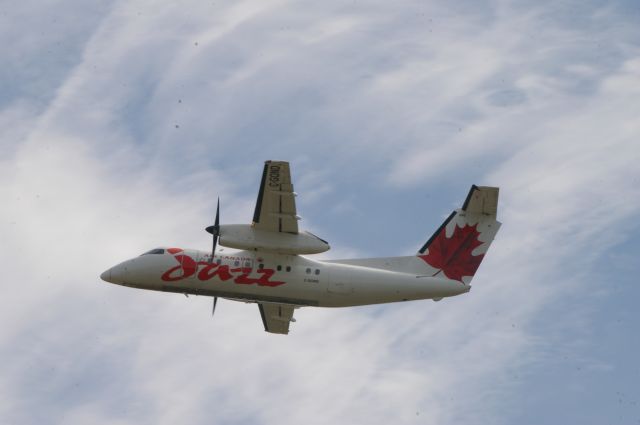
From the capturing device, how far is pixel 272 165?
3309cm

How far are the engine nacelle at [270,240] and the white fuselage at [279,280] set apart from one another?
56 cm

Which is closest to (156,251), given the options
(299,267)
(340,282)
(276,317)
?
(299,267)

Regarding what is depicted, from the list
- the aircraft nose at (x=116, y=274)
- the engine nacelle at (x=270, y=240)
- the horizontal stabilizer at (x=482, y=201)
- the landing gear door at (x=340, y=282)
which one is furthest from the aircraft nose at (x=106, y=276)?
the horizontal stabilizer at (x=482, y=201)

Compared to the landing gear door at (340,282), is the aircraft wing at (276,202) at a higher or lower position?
higher

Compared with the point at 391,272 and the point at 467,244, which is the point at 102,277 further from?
the point at 467,244

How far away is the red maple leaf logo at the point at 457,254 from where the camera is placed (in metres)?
36.1

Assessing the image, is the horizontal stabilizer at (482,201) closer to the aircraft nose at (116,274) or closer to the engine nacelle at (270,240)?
the engine nacelle at (270,240)

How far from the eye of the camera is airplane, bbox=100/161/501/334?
3500cm

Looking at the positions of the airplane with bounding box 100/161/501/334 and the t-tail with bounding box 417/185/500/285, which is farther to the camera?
the t-tail with bounding box 417/185/500/285

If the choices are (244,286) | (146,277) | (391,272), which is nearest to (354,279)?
(391,272)

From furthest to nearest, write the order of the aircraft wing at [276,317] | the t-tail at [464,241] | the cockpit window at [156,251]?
the aircraft wing at [276,317] → the cockpit window at [156,251] → the t-tail at [464,241]

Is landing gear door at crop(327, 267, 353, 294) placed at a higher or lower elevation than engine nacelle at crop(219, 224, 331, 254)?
lower

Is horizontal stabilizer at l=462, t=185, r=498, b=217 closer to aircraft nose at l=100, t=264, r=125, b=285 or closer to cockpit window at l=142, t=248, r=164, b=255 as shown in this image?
cockpit window at l=142, t=248, r=164, b=255

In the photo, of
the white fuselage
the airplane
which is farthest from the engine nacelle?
the white fuselage
